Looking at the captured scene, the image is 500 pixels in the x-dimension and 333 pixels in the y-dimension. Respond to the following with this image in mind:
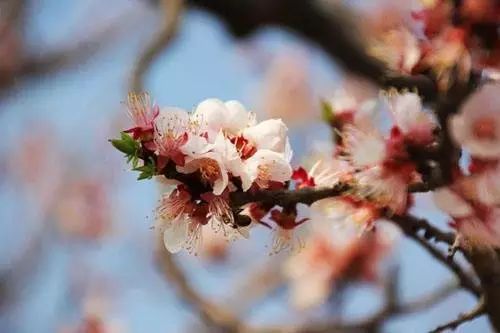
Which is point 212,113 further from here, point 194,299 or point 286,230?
point 194,299


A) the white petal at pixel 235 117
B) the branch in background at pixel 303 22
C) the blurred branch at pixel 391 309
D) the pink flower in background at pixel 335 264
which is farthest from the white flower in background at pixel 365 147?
the pink flower in background at pixel 335 264

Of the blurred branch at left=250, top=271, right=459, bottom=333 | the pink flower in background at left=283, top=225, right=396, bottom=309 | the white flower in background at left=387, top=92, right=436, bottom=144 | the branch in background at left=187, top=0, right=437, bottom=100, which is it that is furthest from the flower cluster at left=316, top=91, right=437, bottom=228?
the pink flower in background at left=283, top=225, right=396, bottom=309

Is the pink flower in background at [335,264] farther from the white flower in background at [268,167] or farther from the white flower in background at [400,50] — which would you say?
the white flower in background at [268,167]

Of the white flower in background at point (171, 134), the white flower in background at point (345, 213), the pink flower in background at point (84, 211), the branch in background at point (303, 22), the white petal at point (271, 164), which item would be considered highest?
the white flower in background at point (171, 134)

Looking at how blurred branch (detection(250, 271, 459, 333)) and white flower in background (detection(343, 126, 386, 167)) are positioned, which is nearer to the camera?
white flower in background (detection(343, 126, 386, 167))

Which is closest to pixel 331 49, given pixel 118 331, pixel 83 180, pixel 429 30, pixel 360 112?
pixel 118 331

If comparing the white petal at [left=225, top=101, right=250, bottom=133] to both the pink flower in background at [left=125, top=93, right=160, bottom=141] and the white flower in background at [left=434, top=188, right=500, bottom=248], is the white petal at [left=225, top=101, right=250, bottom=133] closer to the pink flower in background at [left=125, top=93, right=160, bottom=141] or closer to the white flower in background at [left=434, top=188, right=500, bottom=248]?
the pink flower in background at [left=125, top=93, right=160, bottom=141]

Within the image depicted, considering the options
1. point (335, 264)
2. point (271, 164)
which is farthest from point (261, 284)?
point (271, 164)

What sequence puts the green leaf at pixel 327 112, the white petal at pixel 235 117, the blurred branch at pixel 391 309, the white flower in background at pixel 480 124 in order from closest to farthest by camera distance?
the white flower in background at pixel 480 124, the white petal at pixel 235 117, the green leaf at pixel 327 112, the blurred branch at pixel 391 309
